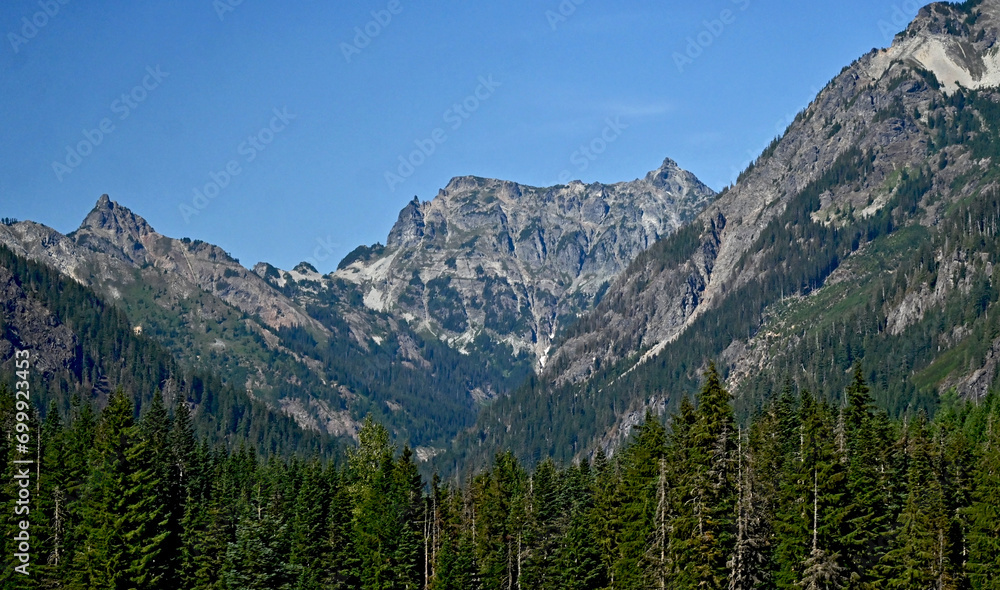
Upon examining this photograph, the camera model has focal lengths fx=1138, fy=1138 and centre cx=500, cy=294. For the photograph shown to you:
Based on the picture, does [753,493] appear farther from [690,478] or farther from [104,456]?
[104,456]

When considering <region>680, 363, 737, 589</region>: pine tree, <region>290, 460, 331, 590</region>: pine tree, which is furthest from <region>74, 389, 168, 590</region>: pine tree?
<region>680, 363, 737, 589</region>: pine tree

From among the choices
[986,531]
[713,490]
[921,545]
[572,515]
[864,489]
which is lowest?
[921,545]

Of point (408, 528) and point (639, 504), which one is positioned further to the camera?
point (408, 528)

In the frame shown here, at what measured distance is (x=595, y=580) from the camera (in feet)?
338

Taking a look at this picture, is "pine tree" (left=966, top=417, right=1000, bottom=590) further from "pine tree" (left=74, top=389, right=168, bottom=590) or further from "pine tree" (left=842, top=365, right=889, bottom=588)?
"pine tree" (left=74, top=389, right=168, bottom=590)

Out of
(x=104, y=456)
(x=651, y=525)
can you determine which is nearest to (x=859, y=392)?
(x=651, y=525)

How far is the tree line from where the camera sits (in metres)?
74.7

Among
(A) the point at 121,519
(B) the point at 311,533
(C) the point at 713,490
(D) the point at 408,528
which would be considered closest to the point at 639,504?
(C) the point at 713,490

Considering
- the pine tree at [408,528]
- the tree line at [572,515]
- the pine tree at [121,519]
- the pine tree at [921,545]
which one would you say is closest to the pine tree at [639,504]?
the tree line at [572,515]

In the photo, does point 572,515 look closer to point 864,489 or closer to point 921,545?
point 864,489

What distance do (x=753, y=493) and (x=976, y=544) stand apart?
18168 mm

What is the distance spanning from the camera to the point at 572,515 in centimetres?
11000

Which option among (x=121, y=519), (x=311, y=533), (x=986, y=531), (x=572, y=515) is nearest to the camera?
(x=121, y=519)

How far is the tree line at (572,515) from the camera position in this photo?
2940 inches
